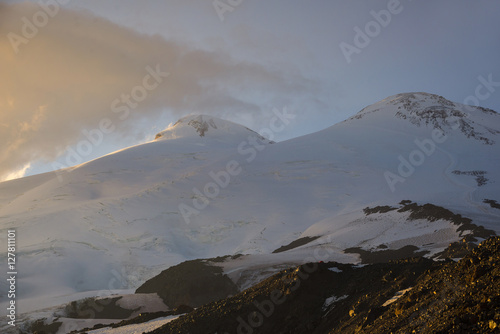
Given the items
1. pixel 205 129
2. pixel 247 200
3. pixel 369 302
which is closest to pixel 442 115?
pixel 205 129

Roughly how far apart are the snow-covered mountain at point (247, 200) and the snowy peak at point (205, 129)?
280 inches

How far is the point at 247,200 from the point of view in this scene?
57188mm

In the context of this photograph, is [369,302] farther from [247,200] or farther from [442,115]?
[442,115]

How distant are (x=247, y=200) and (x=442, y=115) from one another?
49.8m

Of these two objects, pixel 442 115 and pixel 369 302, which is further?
pixel 442 115

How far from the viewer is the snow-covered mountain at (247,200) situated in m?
35.0

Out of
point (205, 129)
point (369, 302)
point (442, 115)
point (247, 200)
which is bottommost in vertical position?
point (369, 302)

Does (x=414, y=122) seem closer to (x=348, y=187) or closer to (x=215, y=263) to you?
(x=348, y=187)

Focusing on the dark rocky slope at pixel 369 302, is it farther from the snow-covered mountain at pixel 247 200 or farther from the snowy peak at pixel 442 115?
the snowy peak at pixel 442 115

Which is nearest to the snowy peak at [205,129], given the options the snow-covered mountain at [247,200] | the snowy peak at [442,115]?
the snow-covered mountain at [247,200]

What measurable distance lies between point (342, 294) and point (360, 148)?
63.2 m

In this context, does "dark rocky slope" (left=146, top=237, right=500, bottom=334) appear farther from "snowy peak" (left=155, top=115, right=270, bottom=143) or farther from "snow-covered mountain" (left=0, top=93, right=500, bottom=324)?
"snowy peak" (left=155, top=115, right=270, bottom=143)

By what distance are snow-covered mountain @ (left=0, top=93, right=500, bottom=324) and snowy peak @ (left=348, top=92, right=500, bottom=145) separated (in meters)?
0.43

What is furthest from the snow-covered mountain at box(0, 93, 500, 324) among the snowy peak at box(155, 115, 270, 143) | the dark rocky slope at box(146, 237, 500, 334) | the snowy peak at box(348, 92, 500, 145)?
the dark rocky slope at box(146, 237, 500, 334)
